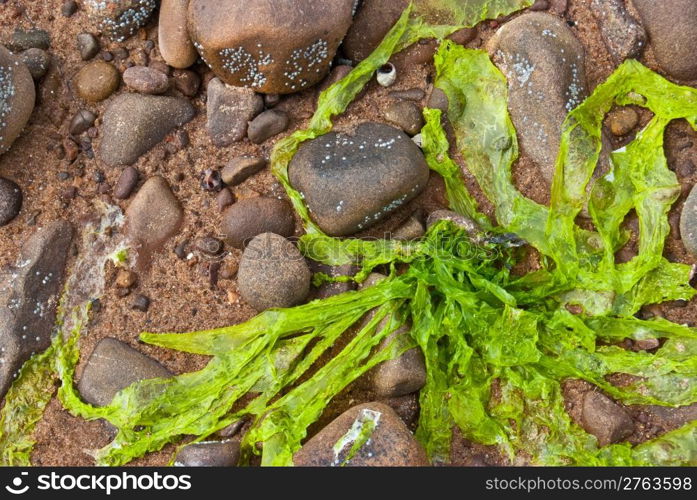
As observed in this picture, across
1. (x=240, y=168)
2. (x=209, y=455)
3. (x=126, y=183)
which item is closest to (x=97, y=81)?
(x=126, y=183)

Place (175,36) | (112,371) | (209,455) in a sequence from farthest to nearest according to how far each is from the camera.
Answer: (175,36) → (112,371) → (209,455)

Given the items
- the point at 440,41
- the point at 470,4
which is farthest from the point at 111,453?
the point at 470,4

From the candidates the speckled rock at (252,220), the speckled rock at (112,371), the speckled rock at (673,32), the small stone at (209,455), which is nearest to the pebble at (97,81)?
the speckled rock at (252,220)

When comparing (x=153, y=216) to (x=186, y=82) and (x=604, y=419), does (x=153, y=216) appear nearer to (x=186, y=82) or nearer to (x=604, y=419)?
(x=186, y=82)

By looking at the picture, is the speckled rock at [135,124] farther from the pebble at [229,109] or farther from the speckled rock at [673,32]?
the speckled rock at [673,32]

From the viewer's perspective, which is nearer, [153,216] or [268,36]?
[268,36]

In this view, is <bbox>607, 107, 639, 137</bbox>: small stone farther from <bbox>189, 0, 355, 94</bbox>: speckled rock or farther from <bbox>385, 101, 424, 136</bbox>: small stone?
<bbox>189, 0, 355, 94</bbox>: speckled rock

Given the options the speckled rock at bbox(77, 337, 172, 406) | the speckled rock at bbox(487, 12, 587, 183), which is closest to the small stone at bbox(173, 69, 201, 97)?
the speckled rock at bbox(77, 337, 172, 406)
